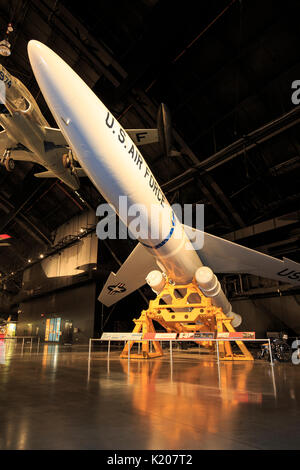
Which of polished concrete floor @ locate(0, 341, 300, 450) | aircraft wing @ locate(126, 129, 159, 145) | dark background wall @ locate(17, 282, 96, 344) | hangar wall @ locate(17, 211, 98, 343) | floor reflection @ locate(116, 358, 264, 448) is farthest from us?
hangar wall @ locate(17, 211, 98, 343)

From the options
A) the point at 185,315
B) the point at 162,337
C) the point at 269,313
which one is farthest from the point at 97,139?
the point at 269,313

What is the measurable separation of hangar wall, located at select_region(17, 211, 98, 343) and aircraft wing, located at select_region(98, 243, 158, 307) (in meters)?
9.68

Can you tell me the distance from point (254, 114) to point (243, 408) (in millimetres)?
12120

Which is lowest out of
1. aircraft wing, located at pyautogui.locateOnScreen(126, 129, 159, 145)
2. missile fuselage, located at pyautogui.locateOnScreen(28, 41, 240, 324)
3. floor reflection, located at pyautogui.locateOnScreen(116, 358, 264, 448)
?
floor reflection, located at pyautogui.locateOnScreen(116, 358, 264, 448)

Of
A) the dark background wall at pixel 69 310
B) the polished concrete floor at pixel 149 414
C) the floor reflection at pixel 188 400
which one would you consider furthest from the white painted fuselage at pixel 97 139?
the dark background wall at pixel 69 310

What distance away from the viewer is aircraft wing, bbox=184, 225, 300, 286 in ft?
27.8

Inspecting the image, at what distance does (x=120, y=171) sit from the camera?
16.3ft

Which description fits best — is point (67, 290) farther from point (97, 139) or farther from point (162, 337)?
point (97, 139)

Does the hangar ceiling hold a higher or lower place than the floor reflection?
higher

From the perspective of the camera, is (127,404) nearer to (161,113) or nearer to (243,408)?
(243,408)

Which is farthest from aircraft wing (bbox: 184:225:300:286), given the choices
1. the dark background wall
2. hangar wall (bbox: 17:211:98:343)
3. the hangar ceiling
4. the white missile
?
the dark background wall

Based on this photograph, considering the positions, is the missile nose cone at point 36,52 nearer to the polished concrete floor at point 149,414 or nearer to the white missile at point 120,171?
the white missile at point 120,171

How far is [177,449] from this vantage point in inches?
73.5

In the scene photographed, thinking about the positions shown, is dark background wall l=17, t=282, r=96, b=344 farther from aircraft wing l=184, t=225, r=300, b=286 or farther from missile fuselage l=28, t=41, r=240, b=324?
missile fuselage l=28, t=41, r=240, b=324
